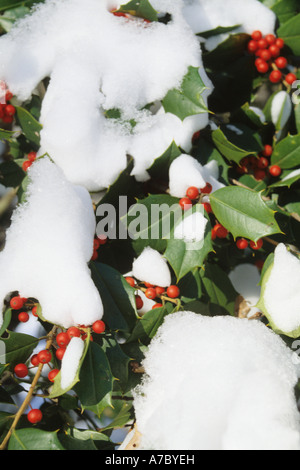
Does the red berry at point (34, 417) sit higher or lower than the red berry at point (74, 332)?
lower

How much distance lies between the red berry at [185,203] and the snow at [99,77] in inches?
4.7

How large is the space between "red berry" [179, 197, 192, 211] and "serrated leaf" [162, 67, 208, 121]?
19 cm

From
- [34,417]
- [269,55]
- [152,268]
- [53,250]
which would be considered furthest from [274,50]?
[34,417]

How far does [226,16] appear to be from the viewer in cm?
130

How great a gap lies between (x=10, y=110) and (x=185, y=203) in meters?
0.50

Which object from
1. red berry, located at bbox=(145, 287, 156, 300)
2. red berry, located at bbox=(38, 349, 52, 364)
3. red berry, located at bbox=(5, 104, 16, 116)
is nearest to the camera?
red berry, located at bbox=(38, 349, 52, 364)

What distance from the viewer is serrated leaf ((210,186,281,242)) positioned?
1030 mm

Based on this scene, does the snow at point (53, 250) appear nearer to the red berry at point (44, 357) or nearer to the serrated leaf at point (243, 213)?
the red berry at point (44, 357)

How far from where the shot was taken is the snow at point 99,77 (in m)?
1.10

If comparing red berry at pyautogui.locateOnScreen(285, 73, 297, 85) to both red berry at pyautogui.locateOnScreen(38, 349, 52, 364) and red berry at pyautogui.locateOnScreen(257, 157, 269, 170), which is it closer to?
red berry at pyautogui.locateOnScreen(257, 157, 269, 170)

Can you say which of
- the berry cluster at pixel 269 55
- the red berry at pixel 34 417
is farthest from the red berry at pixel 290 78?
the red berry at pixel 34 417

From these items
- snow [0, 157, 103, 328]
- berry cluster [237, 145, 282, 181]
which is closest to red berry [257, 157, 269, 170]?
berry cluster [237, 145, 282, 181]

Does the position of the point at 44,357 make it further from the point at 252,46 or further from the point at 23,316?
the point at 252,46
